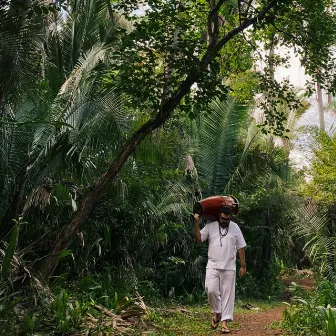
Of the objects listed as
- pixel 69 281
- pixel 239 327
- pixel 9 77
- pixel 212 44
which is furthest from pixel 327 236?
pixel 9 77

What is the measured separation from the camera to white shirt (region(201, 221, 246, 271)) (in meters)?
8.24

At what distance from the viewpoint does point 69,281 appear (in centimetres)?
1002

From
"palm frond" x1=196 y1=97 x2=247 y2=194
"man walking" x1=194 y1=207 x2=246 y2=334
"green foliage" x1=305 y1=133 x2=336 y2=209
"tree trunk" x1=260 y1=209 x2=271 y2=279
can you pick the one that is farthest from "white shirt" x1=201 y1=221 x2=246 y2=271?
"tree trunk" x1=260 y1=209 x2=271 y2=279

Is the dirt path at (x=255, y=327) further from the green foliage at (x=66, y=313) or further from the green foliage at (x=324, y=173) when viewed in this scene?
the green foliage at (x=324, y=173)

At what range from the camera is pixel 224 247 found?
27.0 feet

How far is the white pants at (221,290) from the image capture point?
8195 millimetres

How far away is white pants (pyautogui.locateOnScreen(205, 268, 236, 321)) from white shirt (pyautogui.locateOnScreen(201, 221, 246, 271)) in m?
0.10

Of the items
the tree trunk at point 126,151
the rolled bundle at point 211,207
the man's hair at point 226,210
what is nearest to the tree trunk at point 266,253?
the rolled bundle at point 211,207

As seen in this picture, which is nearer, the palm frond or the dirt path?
the dirt path

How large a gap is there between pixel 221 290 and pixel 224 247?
585mm

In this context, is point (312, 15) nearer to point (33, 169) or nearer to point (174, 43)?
point (174, 43)

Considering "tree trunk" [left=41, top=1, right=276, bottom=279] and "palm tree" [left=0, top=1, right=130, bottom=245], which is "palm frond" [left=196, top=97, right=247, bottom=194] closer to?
"palm tree" [left=0, top=1, right=130, bottom=245]

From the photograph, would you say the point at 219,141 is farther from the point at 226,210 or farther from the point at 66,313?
the point at 66,313

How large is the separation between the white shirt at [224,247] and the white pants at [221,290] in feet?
0.32
